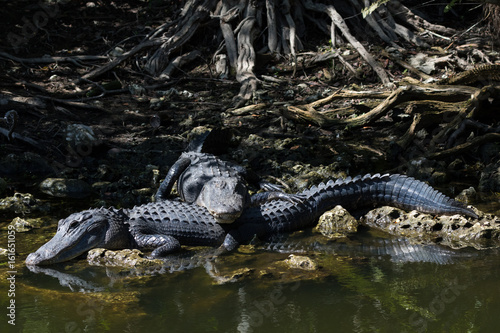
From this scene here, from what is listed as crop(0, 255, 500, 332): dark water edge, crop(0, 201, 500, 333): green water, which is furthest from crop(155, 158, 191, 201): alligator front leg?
crop(0, 255, 500, 332): dark water edge

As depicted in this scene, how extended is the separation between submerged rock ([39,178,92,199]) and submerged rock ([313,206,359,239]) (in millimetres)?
2802

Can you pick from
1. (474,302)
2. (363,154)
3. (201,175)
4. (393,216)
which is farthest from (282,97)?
(474,302)

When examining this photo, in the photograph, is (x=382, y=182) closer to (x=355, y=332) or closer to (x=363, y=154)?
(x=363, y=154)

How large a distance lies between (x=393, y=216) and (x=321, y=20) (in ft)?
22.3

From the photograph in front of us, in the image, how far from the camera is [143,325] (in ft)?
10.4

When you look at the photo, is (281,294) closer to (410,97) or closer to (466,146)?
(466,146)

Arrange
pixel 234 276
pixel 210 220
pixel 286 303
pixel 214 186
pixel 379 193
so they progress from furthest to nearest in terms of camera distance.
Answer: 1. pixel 379 193
2. pixel 214 186
3. pixel 210 220
4. pixel 234 276
5. pixel 286 303

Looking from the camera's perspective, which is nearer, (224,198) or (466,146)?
(224,198)

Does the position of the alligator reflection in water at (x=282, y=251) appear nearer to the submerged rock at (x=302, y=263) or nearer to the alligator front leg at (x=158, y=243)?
the alligator front leg at (x=158, y=243)

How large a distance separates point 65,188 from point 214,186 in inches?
81.1

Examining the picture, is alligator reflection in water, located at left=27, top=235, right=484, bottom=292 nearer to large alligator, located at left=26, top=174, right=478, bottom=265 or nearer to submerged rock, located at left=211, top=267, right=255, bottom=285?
submerged rock, located at left=211, top=267, right=255, bottom=285

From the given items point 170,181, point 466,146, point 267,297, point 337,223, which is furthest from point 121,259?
point 466,146

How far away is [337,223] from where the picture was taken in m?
5.02

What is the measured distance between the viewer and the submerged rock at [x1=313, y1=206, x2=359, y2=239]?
4918mm
